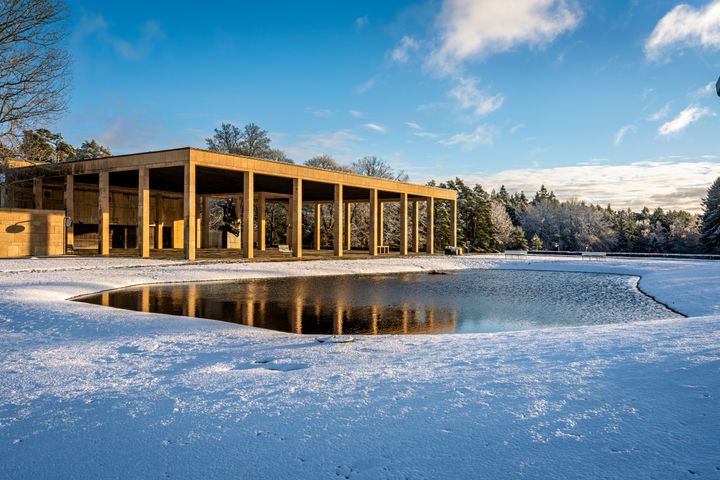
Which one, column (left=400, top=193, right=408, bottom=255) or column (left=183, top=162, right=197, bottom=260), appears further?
column (left=400, top=193, right=408, bottom=255)

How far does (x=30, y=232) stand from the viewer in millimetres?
28594

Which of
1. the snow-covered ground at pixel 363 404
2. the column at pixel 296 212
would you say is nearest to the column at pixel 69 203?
the column at pixel 296 212

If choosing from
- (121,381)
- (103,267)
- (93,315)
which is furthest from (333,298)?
(103,267)

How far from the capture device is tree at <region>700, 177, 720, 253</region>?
50500 millimetres

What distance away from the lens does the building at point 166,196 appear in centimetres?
2753

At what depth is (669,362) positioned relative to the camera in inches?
211

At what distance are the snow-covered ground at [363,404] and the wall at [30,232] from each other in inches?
937

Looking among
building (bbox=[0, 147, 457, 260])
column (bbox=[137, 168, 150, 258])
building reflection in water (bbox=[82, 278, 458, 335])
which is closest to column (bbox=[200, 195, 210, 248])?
building (bbox=[0, 147, 457, 260])

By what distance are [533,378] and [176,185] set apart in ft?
122

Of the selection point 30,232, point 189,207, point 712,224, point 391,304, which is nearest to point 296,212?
point 189,207

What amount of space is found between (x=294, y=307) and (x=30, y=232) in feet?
79.2

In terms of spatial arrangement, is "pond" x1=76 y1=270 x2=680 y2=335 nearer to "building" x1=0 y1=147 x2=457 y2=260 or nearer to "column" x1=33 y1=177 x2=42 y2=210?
"building" x1=0 y1=147 x2=457 y2=260

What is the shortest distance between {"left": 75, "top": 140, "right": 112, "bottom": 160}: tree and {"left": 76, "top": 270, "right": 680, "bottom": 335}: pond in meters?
53.5

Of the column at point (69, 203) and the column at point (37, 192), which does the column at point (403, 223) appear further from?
the column at point (37, 192)
